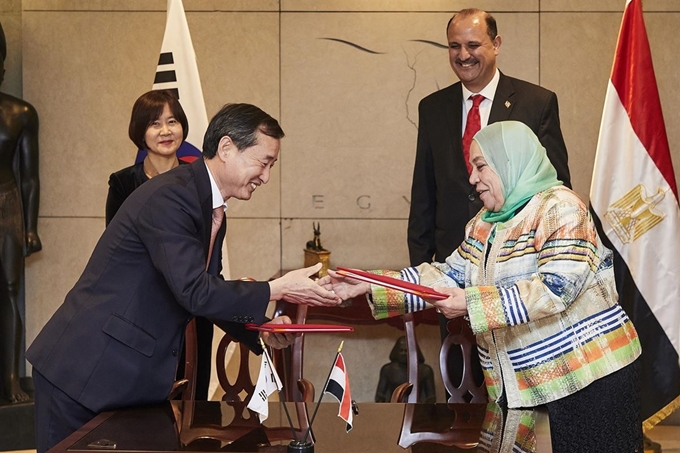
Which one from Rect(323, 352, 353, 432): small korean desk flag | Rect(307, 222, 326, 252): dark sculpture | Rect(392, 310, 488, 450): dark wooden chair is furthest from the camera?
Rect(307, 222, 326, 252): dark sculpture

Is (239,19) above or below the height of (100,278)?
above

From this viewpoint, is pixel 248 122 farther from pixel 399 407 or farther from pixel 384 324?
pixel 384 324

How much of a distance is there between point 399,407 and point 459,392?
0.49 m

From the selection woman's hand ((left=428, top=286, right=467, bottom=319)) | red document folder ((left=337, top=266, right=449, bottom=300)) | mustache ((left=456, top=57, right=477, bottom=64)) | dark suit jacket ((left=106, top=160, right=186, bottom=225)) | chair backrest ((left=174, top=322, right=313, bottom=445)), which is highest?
mustache ((left=456, top=57, right=477, bottom=64))

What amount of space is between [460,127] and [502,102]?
0.70 feet

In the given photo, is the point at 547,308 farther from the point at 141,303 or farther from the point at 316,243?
the point at 316,243

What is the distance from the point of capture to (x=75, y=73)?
18.1ft

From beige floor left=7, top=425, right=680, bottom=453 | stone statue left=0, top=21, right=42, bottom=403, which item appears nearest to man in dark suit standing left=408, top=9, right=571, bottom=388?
beige floor left=7, top=425, right=680, bottom=453

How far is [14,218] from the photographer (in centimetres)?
505

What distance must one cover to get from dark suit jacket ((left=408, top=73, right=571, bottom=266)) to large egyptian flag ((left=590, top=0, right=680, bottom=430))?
0.67 meters

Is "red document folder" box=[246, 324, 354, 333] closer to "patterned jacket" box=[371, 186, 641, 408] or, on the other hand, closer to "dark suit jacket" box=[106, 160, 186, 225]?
"patterned jacket" box=[371, 186, 641, 408]

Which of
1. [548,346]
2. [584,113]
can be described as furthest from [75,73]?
[548,346]

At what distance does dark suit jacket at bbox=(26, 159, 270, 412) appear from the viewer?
246 cm

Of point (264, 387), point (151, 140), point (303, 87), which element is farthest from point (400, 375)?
point (264, 387)
